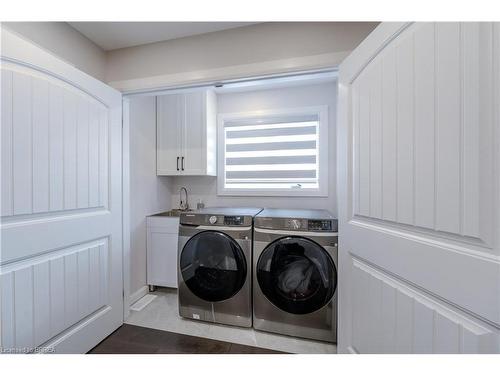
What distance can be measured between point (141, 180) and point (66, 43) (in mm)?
1223

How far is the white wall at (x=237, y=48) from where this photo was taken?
1316 millimetres

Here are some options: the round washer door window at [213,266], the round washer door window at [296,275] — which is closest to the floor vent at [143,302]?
the round washer door window at [213,266]

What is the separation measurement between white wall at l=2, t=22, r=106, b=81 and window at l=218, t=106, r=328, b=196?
1.33m

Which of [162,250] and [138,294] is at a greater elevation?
[162,250]

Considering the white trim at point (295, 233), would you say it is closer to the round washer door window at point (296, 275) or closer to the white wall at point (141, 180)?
the round washer door window at point (296, 275)

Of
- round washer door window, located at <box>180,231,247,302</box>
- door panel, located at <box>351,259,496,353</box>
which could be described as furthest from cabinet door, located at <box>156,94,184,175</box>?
door panel, located at <box>351,259,496,353</box>

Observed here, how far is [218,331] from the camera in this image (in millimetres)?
1642

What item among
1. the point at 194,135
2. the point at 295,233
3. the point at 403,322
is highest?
the point at 194,135

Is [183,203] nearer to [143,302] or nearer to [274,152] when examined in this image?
[143,302]

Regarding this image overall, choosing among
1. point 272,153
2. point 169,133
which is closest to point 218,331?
point 272,153

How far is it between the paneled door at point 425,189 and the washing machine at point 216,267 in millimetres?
807

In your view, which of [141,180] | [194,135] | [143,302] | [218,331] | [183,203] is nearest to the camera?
[218,331]
